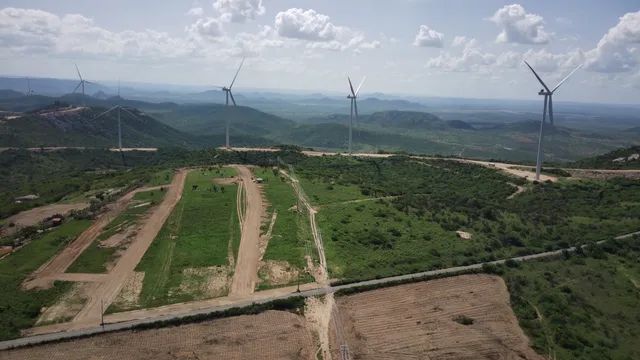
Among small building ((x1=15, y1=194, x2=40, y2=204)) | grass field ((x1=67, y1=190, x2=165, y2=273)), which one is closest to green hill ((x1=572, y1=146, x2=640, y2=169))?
grass field ((x1=67, y1=190, x2=165, y2=273))

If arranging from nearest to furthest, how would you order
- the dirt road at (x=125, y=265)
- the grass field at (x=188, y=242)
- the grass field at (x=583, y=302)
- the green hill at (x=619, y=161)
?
the grass field at (x=583, y=302), the dirt road at (x=125, y=265), the grass field at (x=188, y=242), the green hill at (x=619, y=161)

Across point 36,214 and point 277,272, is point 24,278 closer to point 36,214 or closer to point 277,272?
point 277,272

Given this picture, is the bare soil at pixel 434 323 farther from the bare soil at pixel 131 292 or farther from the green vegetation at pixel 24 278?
the green vegetation at pixel 24 278

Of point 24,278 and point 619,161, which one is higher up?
point 619,161

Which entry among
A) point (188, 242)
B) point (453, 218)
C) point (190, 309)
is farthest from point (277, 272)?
point (453, 218)

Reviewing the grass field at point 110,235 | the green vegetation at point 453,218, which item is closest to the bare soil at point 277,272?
the green vegetation at point 453,218

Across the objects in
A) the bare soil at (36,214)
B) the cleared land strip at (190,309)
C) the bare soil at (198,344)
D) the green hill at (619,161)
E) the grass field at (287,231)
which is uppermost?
the green hill at (619,161)

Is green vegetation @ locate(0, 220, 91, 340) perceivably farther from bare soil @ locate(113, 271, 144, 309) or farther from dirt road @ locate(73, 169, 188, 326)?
bare soil @ locate(113, 271, 144, 309)
